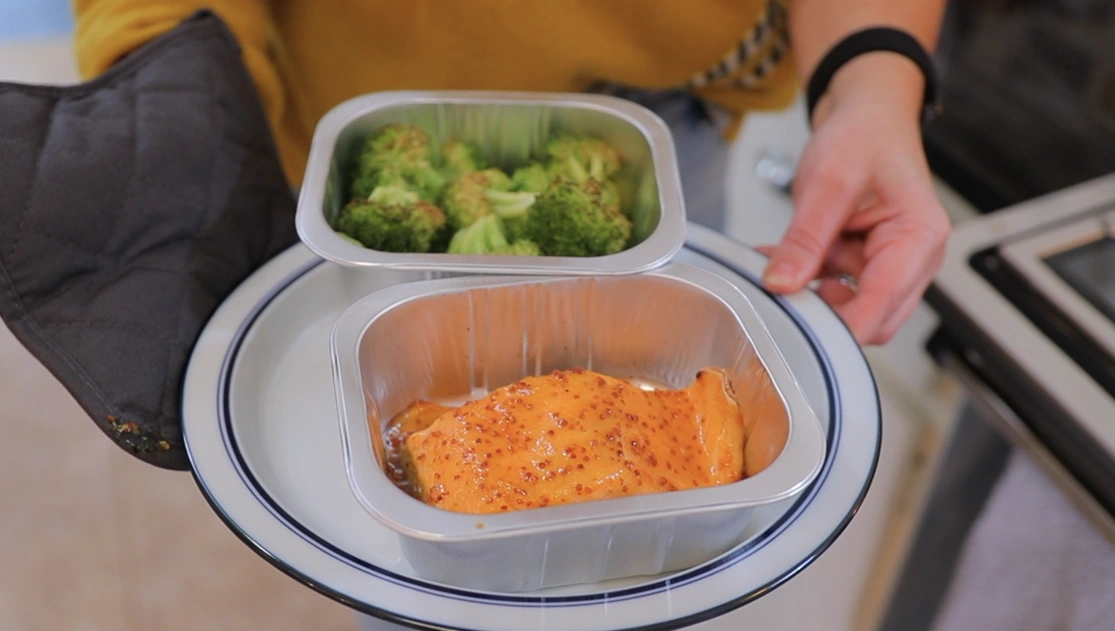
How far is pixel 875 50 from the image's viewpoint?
2.99 ft

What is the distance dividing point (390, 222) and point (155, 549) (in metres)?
0.96

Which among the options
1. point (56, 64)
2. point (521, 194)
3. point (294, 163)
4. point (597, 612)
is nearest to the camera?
point (597, 612)

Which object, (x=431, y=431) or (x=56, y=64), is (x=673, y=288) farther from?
(x=56, y=64)

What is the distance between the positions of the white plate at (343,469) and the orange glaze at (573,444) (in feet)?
0.19

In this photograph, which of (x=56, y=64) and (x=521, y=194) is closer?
(x=521, y=194)

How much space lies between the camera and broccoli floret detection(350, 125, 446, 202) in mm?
806

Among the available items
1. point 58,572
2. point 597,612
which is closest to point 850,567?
point 597,612

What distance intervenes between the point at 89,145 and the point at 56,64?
1539mm

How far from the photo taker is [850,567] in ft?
4.32

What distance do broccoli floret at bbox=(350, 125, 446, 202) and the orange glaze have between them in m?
0.24

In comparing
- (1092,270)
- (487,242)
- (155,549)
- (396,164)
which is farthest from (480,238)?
(155,549)

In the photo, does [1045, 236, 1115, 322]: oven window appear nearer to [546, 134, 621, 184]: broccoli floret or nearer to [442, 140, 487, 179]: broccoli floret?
[546, 134, 621, 184]: broccoli floret

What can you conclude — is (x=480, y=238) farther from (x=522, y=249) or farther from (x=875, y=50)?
(x=875, y=50)

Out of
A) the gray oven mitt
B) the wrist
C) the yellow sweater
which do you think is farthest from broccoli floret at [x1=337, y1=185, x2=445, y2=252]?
the wrist
